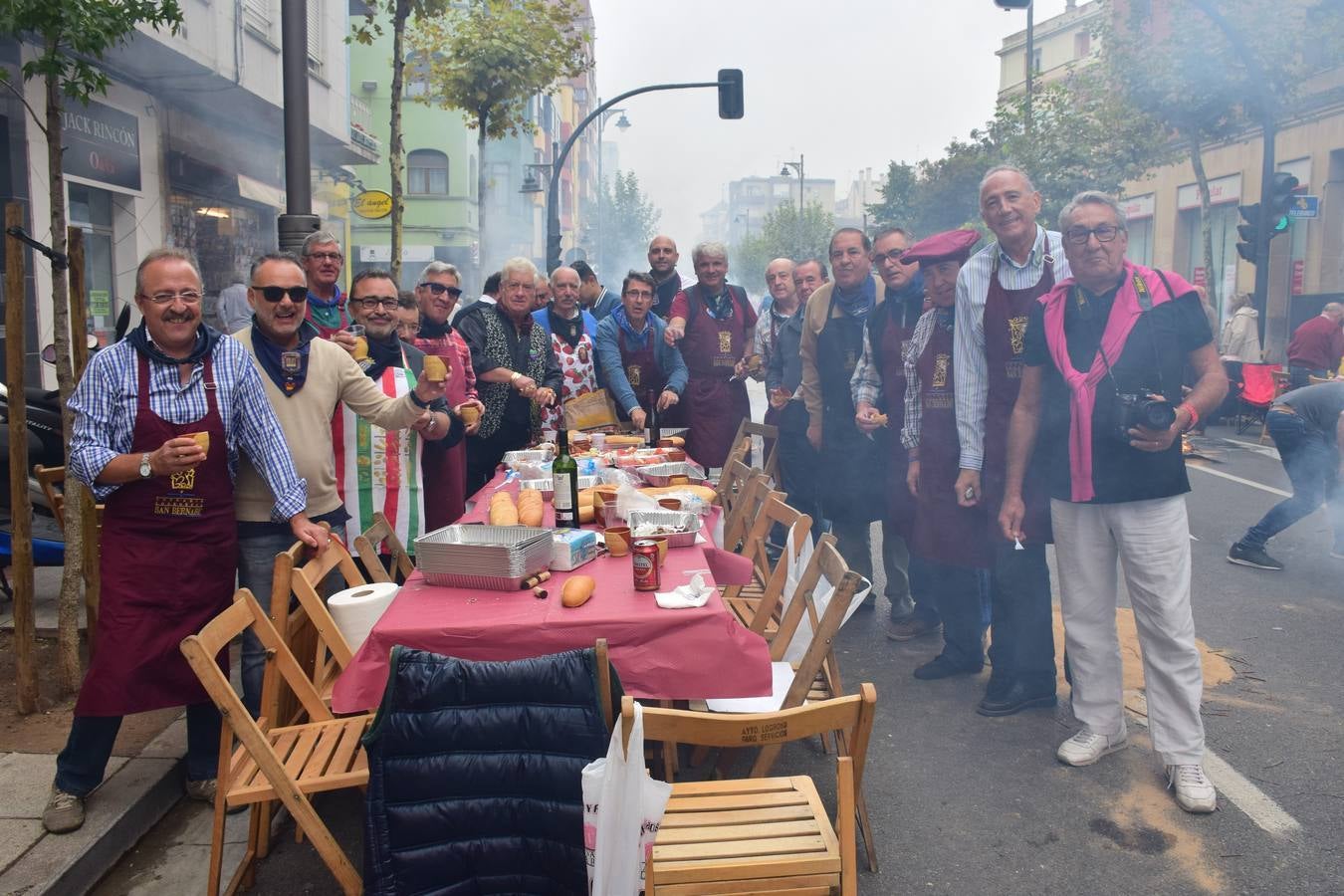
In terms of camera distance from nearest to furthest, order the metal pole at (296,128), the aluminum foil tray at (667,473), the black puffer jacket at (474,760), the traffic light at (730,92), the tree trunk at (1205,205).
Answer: the black puffer jacket at (474,760) → the aluminum foil tray at (667,473) → the metal pole at (296,128) → the traffic light at (730,92) → the tree trunk at (1205,205)

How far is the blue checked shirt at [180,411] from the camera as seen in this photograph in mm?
3320

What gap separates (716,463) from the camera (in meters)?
7.66

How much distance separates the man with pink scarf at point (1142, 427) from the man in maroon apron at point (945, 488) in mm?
939

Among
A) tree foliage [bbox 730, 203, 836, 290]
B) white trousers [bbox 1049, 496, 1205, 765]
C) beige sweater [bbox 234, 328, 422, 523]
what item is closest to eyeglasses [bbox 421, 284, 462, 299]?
beige sweater [bbox 234, 328, 422, 523]

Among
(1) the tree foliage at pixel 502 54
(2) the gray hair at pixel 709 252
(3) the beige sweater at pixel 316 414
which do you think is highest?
(1) the tree foliage at pixel 502 54

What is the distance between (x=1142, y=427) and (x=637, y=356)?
4.27 m

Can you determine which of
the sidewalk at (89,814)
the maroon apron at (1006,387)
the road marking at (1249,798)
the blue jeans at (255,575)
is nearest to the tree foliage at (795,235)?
the maroon apron at (1006,387)

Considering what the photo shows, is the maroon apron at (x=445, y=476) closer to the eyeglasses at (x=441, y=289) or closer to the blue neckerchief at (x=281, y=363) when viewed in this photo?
the eyeglasses at (x=441, y=289)

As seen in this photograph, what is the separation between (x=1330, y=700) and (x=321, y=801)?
434 cm

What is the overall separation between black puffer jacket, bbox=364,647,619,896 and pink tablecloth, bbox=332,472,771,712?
0.47m

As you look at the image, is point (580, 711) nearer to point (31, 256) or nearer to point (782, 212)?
point (31, 256)

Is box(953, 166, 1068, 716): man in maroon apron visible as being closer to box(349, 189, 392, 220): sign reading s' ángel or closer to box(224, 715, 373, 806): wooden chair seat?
box(224, 715, 373, 806): wooden chair seat

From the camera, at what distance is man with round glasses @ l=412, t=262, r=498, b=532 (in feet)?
18.1

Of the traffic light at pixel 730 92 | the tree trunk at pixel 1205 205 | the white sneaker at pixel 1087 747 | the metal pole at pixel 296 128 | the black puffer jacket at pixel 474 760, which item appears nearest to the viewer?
the black puffer jacket at pixel 474 760
